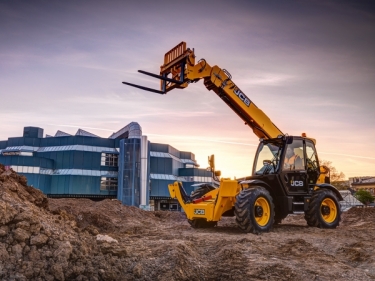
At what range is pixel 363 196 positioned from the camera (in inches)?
1869

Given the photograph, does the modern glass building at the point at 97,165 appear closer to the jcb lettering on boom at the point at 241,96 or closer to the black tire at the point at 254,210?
the jcb lettering on boom at the point at 241,96

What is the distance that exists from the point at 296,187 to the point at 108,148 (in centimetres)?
3726

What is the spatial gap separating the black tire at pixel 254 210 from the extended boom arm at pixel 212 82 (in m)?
2.74

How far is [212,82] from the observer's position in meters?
11.1

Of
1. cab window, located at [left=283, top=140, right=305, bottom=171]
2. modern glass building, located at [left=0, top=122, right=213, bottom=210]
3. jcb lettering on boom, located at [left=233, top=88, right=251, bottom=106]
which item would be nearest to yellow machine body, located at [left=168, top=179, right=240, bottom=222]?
cab window, located at [left=283, top=140, right=305, bottom=171]

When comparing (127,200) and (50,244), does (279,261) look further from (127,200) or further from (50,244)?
(127,200)

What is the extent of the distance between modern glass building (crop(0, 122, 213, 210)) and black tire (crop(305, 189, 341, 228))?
1148 inches

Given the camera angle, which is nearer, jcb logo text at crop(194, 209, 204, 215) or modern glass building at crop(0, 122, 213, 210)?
jcb logo text at crop(194, 209, 204, 215)

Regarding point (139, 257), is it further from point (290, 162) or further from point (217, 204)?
point (290, 162)

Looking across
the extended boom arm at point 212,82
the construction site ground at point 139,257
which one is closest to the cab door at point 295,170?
the extended boom arm at point 212,82

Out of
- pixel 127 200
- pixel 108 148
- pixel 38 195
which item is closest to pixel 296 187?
pixel 38 195

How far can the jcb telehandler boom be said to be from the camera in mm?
10023

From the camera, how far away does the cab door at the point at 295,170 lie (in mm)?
11242

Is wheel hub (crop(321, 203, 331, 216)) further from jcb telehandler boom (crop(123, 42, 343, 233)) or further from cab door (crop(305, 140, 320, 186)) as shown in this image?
cab door (crop(305, 140, 320, 186))
